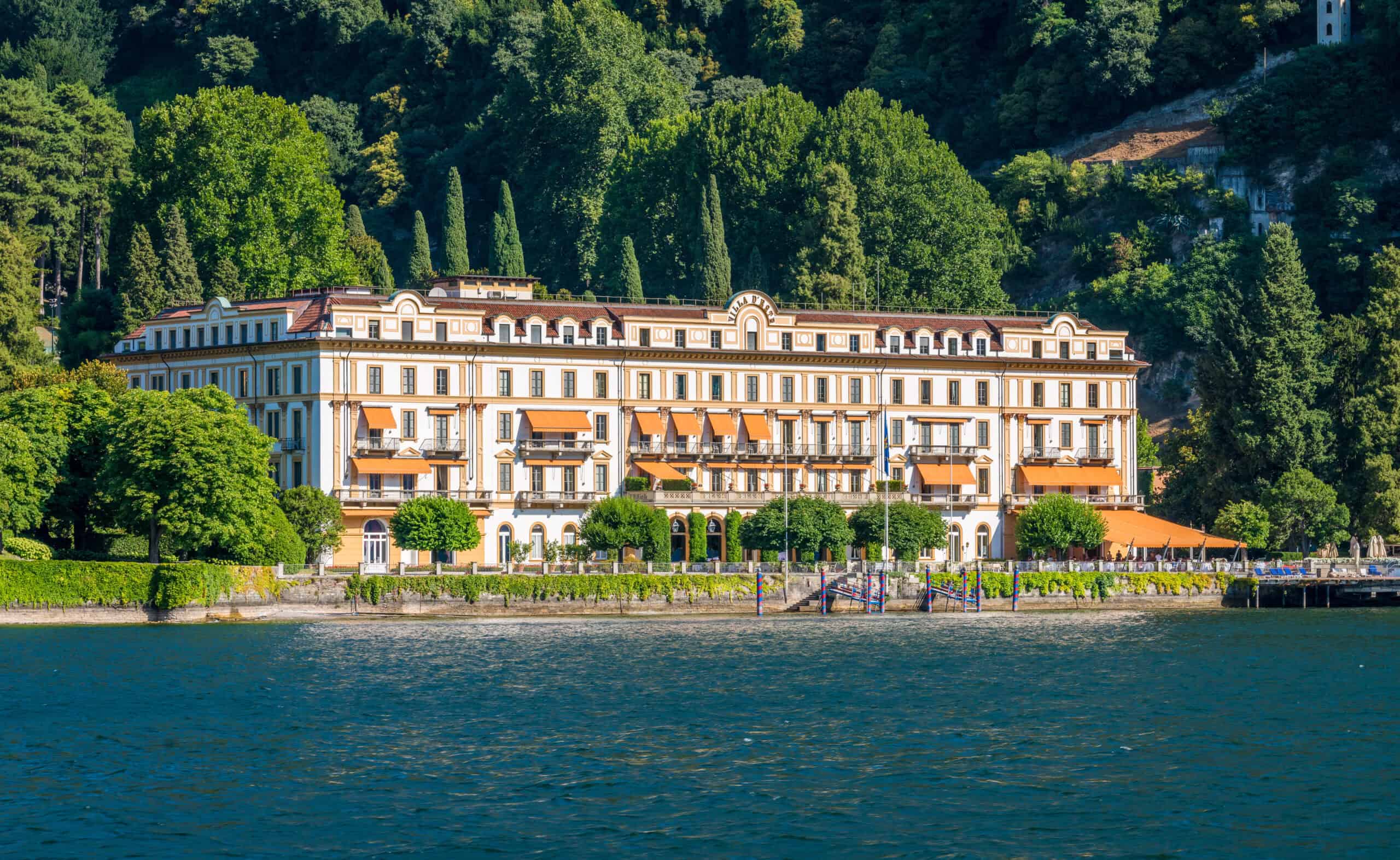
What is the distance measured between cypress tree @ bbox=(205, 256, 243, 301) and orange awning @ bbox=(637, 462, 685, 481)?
2910 centimetres

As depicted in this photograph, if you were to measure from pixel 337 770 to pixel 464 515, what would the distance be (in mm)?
52990

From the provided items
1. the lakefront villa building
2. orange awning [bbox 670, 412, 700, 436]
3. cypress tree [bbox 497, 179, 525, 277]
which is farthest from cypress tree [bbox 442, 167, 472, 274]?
orange awning [bbox 670, 412, 700, 436]

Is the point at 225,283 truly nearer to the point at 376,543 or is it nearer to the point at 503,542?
the point at 376,543

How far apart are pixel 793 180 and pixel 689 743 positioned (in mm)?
99028

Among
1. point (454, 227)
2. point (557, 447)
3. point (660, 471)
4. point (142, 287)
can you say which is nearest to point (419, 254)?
point (454, 227)

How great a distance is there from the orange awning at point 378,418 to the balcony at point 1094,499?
1347 inches

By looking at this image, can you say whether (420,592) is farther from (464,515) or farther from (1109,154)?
(1109,154)

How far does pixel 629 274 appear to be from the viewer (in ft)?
504

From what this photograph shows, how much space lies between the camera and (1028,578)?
372 feet

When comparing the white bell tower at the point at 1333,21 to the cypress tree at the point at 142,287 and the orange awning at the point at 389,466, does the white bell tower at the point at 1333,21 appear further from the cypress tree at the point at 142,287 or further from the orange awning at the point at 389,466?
the cypress tree at the point at 142,287

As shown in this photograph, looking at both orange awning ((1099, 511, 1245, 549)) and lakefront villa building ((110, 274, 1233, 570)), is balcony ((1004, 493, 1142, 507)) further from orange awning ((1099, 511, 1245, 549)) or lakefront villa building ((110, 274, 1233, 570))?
orange awning ((1099, 511, 1245, 549))

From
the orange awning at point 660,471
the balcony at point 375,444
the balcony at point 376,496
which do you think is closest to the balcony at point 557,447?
the orange awning at point 660,471

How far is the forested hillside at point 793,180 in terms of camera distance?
129375 mm

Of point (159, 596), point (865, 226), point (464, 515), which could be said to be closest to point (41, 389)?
point (159, 596)
